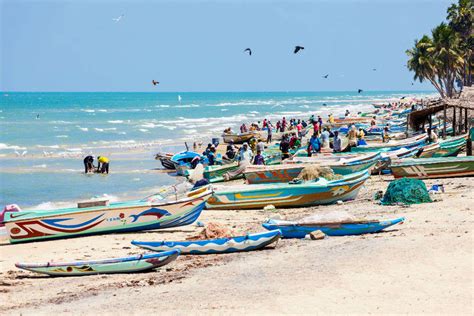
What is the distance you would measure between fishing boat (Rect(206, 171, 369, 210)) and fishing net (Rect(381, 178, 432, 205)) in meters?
1.43

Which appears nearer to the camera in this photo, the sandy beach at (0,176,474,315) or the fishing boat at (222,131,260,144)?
the sandy beach at (0,176,474,315)

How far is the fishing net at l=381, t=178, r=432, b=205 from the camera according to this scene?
15656mm

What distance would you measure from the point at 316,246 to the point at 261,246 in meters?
0.96

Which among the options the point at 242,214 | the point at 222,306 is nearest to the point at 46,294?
the point at 222,306

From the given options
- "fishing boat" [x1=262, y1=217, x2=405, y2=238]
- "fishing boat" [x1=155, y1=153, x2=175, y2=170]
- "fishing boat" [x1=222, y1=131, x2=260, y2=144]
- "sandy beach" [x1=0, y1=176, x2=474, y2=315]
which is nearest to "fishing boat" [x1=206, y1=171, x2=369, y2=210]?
"sandy beach" [x1=0, y1=176, x2=474, y2=315]

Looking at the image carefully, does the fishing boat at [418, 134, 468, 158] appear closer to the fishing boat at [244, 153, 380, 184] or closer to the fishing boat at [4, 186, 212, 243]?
the fishing boat at [244, 153, 380, 184]

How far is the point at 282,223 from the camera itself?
13008mm

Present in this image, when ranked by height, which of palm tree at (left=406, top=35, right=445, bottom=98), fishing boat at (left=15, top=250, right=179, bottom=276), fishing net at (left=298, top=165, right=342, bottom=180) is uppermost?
palm tree at (left=406, top=35, right=445, bottom=98)

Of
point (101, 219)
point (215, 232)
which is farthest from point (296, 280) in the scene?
point (101, 219)

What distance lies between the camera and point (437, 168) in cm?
1989

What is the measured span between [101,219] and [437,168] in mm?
9701

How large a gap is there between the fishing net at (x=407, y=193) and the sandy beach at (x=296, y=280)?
174cm

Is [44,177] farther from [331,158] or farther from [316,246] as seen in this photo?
[316,246]

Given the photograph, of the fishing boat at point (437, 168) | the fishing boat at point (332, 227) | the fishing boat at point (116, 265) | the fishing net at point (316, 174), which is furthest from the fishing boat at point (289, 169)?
the fishing boat at point (116, 265)
